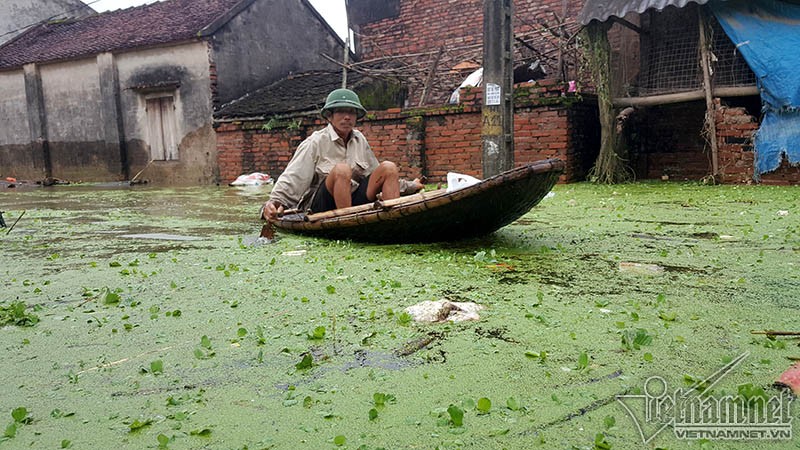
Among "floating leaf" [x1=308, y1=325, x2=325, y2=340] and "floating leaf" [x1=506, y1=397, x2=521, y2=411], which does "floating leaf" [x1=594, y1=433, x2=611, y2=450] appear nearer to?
"floating leaf" [x1=506, y1=397, x2=521, y2=411]

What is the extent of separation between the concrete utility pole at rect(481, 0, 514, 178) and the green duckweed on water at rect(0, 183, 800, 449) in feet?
8.34

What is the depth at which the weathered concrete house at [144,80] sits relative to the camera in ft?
44.8

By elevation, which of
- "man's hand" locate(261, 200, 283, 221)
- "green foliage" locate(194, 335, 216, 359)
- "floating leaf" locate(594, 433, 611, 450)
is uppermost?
"man's hand" locate(261, 200, 283, 221)

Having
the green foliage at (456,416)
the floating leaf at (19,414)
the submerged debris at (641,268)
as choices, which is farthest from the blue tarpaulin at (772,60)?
the floating leaf at (19,414)

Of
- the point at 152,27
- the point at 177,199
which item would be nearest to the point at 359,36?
the point at 152,27

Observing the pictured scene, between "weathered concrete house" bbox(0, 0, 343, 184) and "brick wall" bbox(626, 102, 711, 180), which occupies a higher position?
"weathered concrete house" bbox(0, 0, 343, 184)

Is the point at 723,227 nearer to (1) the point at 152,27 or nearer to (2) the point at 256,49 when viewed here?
(2) the point at 256,49

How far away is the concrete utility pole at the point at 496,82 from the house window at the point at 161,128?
9751 millimetres

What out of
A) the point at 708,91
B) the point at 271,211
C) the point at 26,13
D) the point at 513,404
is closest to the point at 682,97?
the point at 708,91

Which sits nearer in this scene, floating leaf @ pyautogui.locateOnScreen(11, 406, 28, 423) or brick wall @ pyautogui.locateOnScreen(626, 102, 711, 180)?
floating leaf @ pyautogui.locateOnScreen(11, 406, 28, 423)

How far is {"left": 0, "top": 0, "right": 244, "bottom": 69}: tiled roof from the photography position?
13930 mm

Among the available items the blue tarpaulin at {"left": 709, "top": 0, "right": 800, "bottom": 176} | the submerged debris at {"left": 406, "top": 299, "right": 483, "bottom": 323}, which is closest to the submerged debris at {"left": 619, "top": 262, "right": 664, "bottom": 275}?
the submerged debris at {"left": 406, "top": 299, "right": 483, "bottom": 323}

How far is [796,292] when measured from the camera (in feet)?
8.48

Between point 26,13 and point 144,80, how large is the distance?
7281mm
